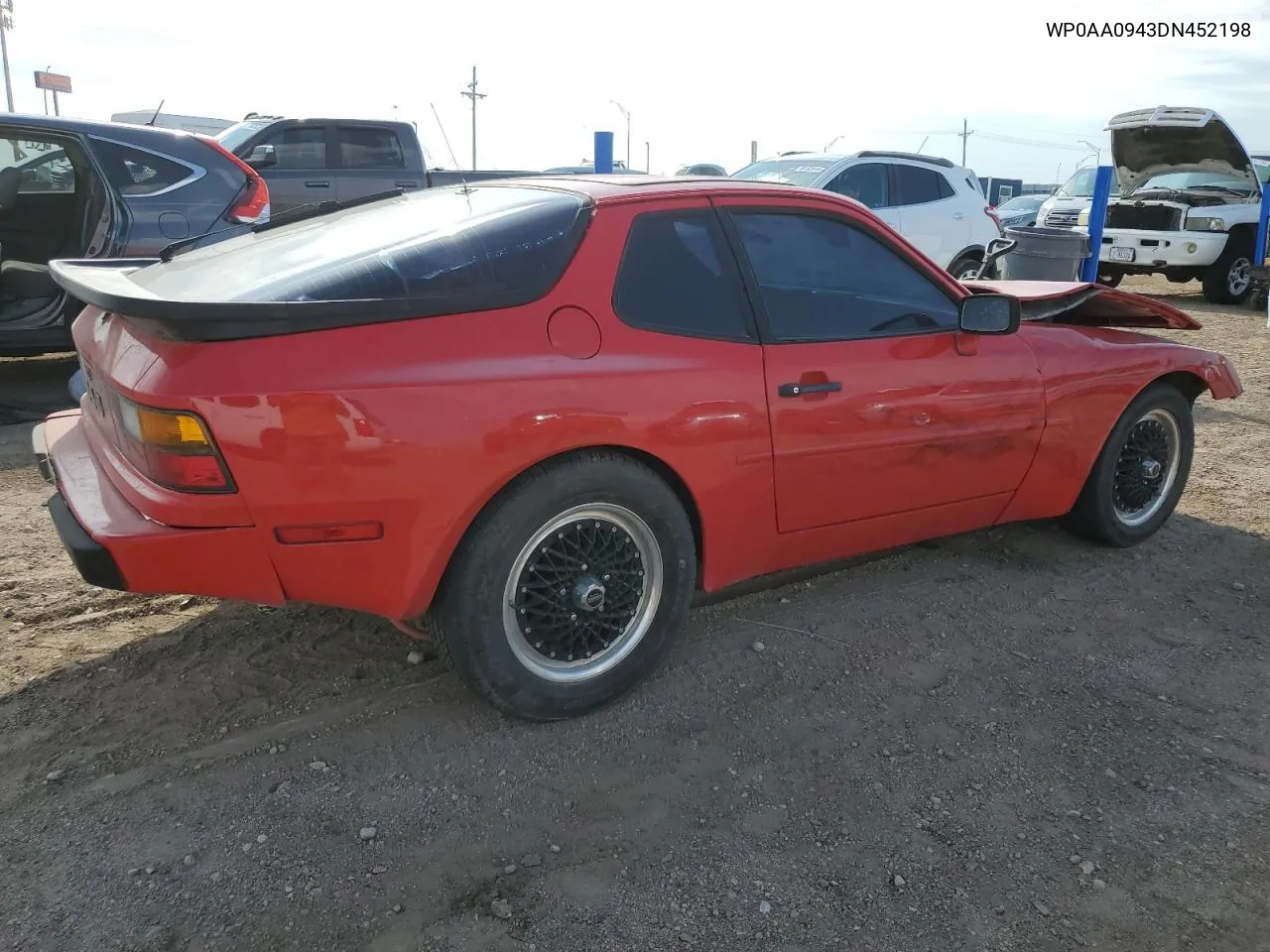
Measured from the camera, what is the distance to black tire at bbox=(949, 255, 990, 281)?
10.8m

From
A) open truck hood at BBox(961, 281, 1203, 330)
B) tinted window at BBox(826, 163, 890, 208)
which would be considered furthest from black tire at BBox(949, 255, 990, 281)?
open truck hood at BBox(961, 281, 1203, 330)

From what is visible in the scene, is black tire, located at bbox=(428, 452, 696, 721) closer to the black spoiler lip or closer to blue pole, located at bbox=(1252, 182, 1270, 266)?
the black spoiler lip

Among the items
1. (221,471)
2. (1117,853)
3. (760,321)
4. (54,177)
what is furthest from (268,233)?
(54,177)

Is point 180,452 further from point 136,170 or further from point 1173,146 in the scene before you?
point 1173,146

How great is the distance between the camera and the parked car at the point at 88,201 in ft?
18.9

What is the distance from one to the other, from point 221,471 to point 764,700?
1704 mm

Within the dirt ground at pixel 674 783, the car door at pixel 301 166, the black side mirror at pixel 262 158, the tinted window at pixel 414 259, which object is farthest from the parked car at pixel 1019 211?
the tinted window at pixel 414 259

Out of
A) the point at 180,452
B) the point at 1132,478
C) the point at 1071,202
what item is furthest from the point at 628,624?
the point at 1071,202

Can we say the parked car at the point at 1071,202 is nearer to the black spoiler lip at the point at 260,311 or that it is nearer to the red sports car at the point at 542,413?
the red sports car at the point at 542,413

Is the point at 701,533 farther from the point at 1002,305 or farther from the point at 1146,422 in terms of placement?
the point at 1146,422

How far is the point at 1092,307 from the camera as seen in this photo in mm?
4344

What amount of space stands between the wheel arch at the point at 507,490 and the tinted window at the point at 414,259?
0.44 metres

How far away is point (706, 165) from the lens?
920 inches

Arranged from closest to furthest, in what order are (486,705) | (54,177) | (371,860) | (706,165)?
(371,860), (486,705), (54,177), (706,165)
